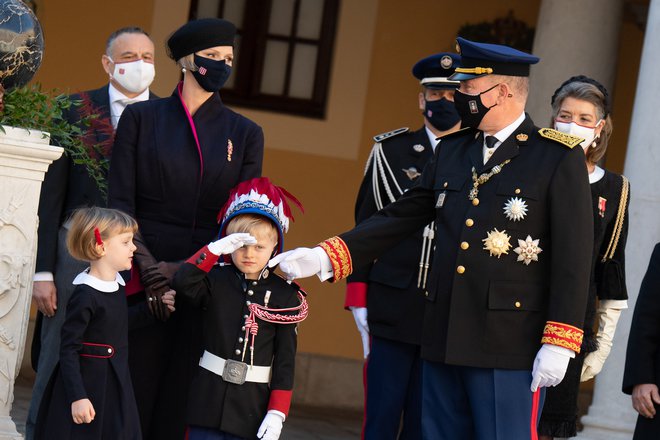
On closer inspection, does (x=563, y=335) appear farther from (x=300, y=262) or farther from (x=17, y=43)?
(x=17, y=43)

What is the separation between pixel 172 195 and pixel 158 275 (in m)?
0.35

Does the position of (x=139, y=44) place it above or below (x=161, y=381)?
above

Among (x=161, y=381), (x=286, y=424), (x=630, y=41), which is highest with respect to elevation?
(x=630, y=41)

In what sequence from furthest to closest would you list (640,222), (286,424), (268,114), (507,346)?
(268,114) < (286,424) < (640,222) < (507,346)

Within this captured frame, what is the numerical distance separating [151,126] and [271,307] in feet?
2.80

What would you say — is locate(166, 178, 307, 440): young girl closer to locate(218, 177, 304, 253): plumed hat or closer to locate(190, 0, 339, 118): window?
locate(218, 177, 304, 253): plumed hat

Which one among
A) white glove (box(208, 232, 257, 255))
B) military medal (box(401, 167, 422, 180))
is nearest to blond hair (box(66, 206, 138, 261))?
white glove (box(208, 232, 257, 255))

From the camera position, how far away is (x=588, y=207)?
468cm

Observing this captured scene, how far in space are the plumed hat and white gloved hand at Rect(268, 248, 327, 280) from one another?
391 millimetres

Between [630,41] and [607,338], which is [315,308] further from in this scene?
[607,338]

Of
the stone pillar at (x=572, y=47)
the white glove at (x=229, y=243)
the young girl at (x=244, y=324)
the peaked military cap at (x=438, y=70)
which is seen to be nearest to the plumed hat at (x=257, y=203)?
the young girl at (x=244, y=324)

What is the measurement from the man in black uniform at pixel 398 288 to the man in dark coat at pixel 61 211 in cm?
112

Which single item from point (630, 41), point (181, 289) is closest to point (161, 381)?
point (181, 289)

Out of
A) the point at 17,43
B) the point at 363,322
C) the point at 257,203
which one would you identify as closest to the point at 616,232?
the point at 363,322
